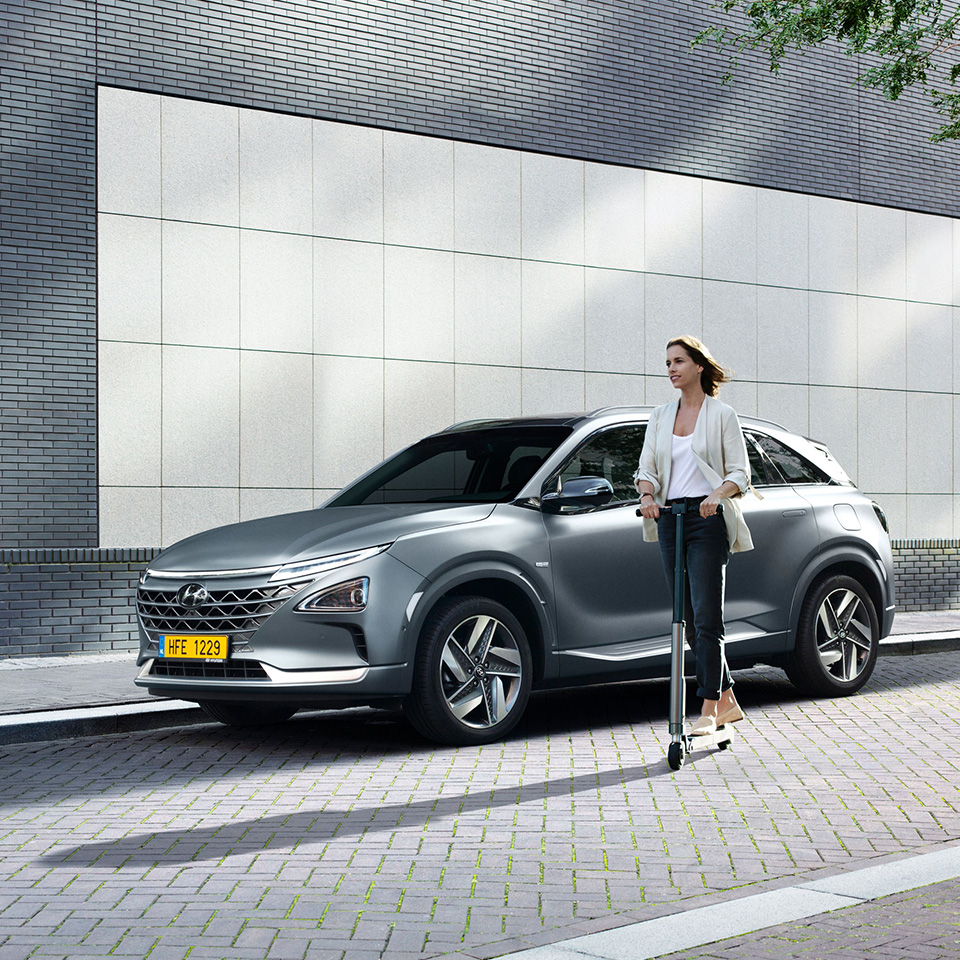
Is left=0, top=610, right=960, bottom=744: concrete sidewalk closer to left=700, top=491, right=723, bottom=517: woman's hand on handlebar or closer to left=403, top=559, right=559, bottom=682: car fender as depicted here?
left=403, top=559, right=559, bottom=682: car fender

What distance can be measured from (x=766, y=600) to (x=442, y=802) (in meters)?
3.21

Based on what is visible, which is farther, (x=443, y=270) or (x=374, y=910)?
(x=443, y=270)

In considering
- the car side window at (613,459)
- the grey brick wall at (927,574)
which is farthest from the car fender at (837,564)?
the grey brick wall at (927,574)

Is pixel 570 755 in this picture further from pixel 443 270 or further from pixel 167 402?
pixel 443 270

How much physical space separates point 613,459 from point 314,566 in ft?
7.06

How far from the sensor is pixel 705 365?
722cm

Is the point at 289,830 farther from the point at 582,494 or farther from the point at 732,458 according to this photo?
the point at 732,458

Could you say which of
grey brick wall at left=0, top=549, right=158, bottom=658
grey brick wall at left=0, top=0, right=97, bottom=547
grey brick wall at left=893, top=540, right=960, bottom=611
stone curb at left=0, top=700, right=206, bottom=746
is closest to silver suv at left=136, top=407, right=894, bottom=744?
stone curb at left=0, top=700, right=206, bottom=746

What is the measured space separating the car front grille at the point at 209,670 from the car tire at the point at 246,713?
2.30 ft

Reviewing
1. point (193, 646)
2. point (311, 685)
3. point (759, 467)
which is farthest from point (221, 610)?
point (759, 467)

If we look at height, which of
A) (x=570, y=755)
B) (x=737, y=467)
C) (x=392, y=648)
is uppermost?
(x=737, y=467)

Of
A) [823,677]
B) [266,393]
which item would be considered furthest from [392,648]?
[266,393]

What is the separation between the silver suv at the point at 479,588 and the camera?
7.11 m

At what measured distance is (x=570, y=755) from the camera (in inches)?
291
